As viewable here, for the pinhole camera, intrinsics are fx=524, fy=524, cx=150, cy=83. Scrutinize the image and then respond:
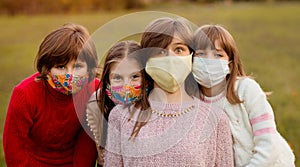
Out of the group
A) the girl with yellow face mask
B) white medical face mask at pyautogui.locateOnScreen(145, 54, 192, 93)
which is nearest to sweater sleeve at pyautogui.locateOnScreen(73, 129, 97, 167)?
the girl with yellow face mask

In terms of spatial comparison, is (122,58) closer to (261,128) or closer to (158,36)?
(158,36)

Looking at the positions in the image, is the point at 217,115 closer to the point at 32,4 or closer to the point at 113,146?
the point at 113,146

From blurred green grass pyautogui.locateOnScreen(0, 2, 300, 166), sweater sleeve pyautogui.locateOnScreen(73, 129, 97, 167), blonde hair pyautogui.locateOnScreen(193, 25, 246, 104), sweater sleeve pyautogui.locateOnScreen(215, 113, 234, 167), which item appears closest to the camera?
sweater sleeve pyautogui.locateOnScreen(215, 113, 234, 167)

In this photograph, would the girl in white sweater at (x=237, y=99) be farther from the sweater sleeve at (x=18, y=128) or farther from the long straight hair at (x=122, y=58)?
the sweater sleeve at (x=18, y=128)

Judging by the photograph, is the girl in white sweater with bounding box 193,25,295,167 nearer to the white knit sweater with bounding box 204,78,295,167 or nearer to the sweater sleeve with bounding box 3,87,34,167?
the white knit sweater with bounding box 204,78,295,167

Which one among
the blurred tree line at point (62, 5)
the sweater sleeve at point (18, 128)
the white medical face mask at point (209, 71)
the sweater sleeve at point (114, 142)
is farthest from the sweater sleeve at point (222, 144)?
the blurred tree line at point (62, 5)

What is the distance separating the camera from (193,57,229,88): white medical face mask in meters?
3.09

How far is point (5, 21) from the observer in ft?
61.1

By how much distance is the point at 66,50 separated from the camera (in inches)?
130

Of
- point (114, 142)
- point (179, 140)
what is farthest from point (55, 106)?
point (179, 140)

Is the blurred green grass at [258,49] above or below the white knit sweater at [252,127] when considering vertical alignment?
below

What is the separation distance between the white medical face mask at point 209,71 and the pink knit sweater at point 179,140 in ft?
0.49

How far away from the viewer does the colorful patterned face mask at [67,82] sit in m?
3.30

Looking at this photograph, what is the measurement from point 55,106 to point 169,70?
99cm
